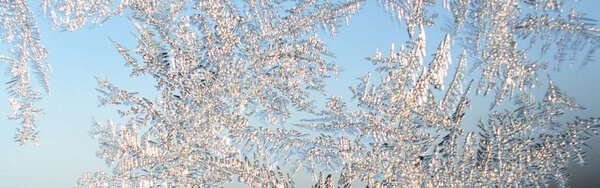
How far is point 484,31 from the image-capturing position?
228 cm

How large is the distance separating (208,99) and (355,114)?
22.5 inches

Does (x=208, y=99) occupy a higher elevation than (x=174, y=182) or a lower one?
higher

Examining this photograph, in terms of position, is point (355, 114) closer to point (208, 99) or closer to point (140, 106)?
point (208, 99)

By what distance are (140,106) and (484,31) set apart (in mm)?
1330

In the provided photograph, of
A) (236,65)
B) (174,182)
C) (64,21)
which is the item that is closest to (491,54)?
(236,65)

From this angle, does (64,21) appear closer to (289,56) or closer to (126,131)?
(126,131)

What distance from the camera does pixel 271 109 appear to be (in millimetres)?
2371

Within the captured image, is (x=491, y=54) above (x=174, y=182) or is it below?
above

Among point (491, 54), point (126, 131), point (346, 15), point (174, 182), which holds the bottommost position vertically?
point (174, 182)

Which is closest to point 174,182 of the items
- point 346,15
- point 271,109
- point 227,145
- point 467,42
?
point 227,145

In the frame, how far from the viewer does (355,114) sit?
7.92 feet

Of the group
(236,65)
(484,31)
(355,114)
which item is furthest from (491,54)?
(236,65)

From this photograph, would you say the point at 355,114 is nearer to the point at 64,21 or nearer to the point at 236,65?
the point at 236,65

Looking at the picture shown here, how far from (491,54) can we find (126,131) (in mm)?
1426
